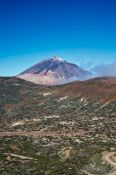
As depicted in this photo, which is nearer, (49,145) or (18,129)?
(49,145)

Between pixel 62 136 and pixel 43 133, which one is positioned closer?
pixel 62 136

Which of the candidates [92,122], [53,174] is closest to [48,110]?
[92,122]

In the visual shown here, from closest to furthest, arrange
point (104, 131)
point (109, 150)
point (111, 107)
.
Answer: point (109, 150)
point (104, 131)
point (111, 107)

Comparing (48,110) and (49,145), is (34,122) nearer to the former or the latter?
(48,110)

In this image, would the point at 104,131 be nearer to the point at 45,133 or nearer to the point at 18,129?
the point at 45,133

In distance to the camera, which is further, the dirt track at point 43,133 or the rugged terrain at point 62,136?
the dirt track at point 43,133

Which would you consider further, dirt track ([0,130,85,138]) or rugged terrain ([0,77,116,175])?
dirt track ([0,130,85,138])

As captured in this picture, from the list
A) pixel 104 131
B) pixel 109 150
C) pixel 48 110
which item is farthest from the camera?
pixel 48 110
